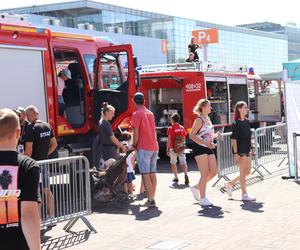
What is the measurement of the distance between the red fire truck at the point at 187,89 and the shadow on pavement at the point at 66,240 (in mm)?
8176

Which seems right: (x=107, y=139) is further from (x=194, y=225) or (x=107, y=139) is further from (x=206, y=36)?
(x=206, y=36)

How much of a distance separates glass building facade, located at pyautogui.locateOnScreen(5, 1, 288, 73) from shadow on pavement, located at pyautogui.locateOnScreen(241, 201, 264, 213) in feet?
142

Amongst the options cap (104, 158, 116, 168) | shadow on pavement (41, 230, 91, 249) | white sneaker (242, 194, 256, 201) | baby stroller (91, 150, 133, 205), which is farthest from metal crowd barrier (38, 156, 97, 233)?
white sneaker (242, 194, 256, 201)

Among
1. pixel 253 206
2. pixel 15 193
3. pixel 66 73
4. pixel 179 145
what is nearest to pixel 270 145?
pixel 179 145

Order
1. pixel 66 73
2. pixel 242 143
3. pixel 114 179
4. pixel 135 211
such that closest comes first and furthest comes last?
pixel 135 211, pixel 114 179, pixel 242 143, pixel 66 73

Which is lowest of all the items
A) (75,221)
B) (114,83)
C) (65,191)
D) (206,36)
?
(75,221)

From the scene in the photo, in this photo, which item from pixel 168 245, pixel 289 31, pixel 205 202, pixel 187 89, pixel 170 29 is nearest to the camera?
pixel 168 245

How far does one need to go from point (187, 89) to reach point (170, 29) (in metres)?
51.8

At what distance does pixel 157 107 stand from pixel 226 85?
2224 millimetres

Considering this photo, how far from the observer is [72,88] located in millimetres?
11523

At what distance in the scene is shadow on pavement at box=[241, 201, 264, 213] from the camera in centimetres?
848

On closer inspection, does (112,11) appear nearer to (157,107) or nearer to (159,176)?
(157,107)

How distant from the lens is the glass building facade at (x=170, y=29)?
54656 mm

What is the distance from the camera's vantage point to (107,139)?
951cm
